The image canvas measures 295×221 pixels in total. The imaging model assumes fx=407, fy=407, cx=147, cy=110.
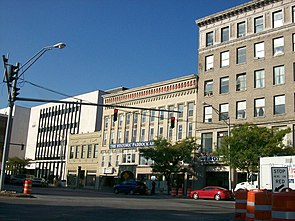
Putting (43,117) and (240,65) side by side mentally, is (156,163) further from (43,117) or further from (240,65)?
(43,117)

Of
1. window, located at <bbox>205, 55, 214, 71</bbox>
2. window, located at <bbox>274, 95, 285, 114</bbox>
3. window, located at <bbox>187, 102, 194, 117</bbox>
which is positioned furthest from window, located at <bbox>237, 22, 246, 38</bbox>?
window, located at <bbox>187, 102, 194, 117</bbox>

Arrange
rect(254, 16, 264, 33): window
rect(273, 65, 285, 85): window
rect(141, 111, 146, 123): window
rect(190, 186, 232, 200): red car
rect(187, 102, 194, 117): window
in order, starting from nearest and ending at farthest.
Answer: rect(190, 186, 232, 200): red car, rect(273, 65, 285, 85): window, rect(254, 16, 264, 33): window, rect(187, 102, 194, 117): window, rect(141, 111, 146, 123): window

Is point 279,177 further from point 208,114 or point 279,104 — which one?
point 208,114

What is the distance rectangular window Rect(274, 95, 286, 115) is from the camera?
43.1 m

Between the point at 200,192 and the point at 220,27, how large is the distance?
73.6ft

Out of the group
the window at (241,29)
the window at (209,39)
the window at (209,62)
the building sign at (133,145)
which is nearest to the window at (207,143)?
the building sign at (133,145)

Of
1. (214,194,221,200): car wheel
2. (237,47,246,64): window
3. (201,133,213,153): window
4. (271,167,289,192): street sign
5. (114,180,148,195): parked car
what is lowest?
(214,194,221,200): car wheel

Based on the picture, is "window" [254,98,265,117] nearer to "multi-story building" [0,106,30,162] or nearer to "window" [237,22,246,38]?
"window" [237,22,246,38]

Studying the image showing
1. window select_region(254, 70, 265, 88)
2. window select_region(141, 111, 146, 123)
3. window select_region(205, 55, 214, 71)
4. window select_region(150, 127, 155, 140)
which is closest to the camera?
window select_region(254, 70, 265, 88)

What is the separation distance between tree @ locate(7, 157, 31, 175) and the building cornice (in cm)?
5083

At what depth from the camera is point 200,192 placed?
125ft

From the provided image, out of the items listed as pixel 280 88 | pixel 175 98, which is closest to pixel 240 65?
pixel 280 88

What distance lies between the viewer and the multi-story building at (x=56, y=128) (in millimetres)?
78312

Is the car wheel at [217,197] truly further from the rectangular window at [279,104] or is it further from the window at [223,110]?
the window at [223,110]
